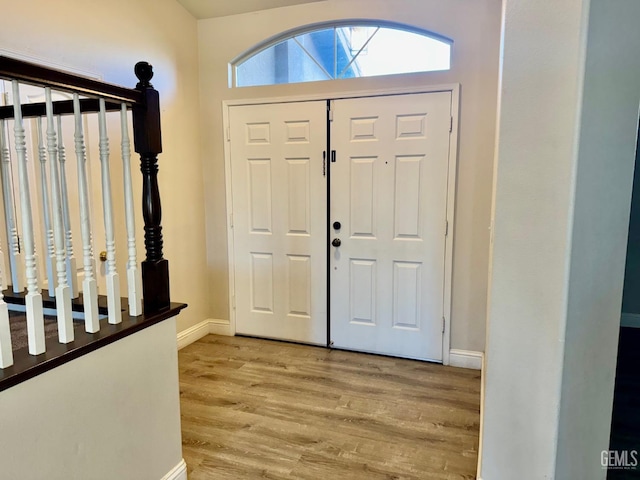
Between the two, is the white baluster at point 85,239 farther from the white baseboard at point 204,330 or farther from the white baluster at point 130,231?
the white baseboard at point 204,330

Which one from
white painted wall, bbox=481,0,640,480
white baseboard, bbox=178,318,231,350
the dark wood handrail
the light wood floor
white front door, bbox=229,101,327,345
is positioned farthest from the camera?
white baseboard, bbox=178,318,231,350

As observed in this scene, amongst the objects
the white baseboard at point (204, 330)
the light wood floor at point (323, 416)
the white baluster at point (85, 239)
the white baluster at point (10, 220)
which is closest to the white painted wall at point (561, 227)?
the light wood floor at point (323, 416)

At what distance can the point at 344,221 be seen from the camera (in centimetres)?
331

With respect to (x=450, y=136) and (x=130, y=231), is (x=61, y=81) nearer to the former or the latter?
(x=130, y=231)

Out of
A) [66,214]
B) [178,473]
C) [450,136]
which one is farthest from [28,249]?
[450,136]

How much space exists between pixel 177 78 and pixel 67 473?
9.47ft

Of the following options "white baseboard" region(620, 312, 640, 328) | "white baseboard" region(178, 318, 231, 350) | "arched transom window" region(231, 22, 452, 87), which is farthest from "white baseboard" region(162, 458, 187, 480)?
"white baseboard" region(620, 312, 640, 328)

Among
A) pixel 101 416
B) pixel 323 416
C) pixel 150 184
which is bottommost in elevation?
pixel 323 416

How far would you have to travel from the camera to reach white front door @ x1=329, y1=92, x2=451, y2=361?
3.03 metres

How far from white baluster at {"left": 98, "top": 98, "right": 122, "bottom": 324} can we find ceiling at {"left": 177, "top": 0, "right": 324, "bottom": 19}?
87.5 inches

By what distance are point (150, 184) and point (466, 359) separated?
2.56m

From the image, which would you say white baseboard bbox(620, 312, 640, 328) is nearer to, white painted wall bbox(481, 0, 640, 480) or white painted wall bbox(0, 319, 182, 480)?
white painted wall bbox(481, 0, 640, 480)

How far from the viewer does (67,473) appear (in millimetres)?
1347

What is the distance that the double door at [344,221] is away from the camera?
3.07 metres
